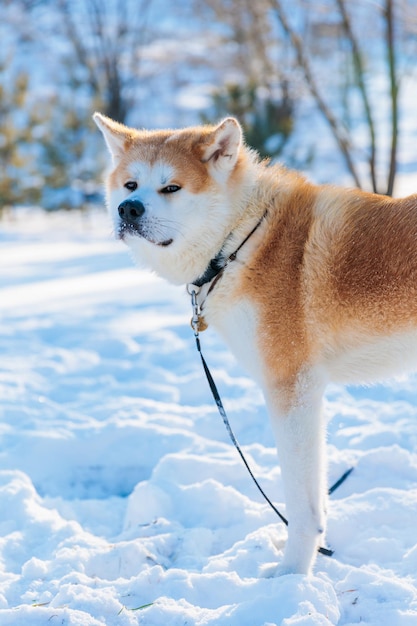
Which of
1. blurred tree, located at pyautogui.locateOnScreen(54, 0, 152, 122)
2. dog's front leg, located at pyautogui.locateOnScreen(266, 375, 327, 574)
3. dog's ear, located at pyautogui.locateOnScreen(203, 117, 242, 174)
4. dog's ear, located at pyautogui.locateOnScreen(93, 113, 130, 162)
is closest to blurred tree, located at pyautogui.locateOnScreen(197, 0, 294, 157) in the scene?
blurred tree, located at pyautogui.locateOnScreen(54, 0, 152, 122)

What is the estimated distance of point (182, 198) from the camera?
2.51m

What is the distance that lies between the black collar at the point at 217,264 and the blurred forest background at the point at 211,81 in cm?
723

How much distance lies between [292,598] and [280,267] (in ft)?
3.66

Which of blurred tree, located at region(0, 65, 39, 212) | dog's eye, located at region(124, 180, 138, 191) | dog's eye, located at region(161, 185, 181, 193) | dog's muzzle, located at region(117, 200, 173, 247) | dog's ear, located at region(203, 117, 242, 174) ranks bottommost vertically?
dog's muzzle, located at region(117, 200, 173, 247)

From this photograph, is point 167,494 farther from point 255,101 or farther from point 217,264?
point 255,101

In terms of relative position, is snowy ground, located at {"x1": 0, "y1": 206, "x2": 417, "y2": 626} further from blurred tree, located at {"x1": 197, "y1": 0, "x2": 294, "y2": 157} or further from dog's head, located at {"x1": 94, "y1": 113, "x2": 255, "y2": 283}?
blurred tree, located at {"x1": 197, "y1": 0, "x2": 294, "y2": 157}

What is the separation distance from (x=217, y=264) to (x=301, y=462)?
81 cm

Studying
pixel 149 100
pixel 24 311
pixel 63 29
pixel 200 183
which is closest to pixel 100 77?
pixel 63 29

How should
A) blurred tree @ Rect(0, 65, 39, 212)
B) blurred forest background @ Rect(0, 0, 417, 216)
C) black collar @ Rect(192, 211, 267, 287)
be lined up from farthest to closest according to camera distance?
blurred tree @ Rect(0, 65, 39, 212) < blurred forest background @ Rect(0, 0, 417, 216) < black collar @ Rect(192, 211, 267, 287)

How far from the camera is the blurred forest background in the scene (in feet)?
35.8

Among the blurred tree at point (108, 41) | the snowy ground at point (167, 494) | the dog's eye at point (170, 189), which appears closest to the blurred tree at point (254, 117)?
the blurred tree at point (108, 41)

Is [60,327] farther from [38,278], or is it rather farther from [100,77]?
[100,77]

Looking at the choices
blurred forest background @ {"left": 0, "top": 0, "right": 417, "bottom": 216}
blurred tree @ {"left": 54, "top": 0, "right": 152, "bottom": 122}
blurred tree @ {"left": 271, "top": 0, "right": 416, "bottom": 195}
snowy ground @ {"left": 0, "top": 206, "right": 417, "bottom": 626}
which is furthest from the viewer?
blurred tree @ {"left": 54, "top": 0, "right": 152, "bottom": 122}

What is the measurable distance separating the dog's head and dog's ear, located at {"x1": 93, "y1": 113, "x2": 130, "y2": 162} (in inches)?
6.2
